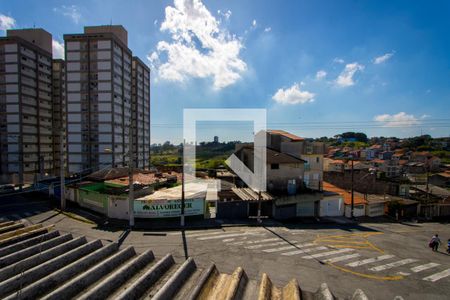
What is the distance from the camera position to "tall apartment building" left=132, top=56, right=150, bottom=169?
5897cm

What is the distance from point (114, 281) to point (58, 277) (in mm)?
1148

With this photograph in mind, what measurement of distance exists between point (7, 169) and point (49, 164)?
758 cm

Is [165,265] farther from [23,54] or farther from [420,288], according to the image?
[23,54]

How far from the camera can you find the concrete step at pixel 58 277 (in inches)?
152

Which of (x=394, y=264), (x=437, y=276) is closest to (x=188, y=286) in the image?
(x=394, y=264)

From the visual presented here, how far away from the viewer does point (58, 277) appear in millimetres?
4367

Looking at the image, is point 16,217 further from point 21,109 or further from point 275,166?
point 21,109

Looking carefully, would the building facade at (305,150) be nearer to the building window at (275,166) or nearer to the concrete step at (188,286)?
the building window at (275,166)

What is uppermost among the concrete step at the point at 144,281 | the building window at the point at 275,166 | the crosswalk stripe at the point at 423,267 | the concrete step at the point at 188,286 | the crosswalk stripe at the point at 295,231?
the building window at the point at 275,166

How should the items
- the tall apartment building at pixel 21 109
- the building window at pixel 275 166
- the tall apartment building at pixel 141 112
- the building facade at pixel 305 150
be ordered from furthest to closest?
the tall apartment building at pixel 141 112 < the tall apartment building at pixel 21 109 < the building facade at pixel 305 150 < the building window at pixel 275 166

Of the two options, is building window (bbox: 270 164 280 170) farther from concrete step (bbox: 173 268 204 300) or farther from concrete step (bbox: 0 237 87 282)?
concrete step (bbox: 0 237 87 282)

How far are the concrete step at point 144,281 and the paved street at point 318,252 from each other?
20.0 ft

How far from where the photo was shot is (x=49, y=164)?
2020 inches

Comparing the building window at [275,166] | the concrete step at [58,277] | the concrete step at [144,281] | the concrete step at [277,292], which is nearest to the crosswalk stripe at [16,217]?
the concrete step at [58,277]
